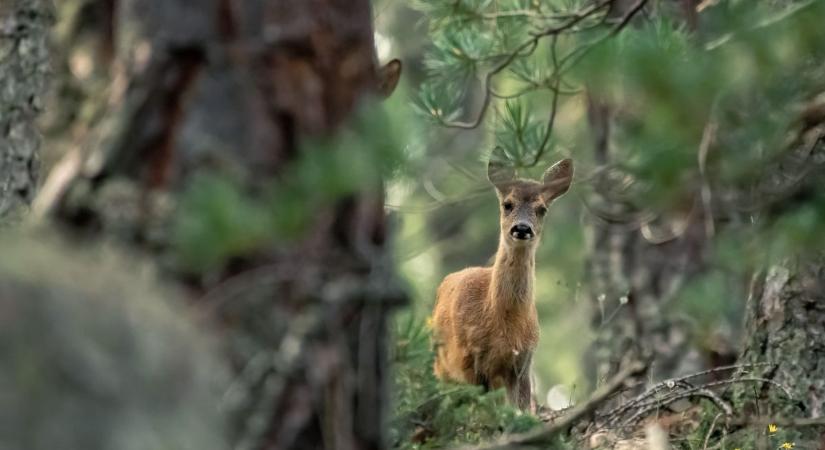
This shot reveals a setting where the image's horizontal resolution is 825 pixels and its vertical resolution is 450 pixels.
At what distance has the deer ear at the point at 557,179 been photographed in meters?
9.82

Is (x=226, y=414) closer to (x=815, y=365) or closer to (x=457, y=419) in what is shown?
(x=457, y=419)

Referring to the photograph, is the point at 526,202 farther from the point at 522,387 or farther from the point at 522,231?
the point at 522,387

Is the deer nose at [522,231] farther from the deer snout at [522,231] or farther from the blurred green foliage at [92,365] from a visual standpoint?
the blurred green foliage at [92,365]

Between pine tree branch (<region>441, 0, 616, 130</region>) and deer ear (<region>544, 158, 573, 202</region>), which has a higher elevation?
deer ear (<region>544, 158, 573, 202</region>)

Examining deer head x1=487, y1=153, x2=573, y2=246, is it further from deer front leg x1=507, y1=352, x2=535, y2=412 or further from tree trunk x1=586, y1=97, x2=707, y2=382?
deer front leg x1=507, y1=352, x2=535, y2=412

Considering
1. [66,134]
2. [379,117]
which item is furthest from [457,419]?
[379,117]

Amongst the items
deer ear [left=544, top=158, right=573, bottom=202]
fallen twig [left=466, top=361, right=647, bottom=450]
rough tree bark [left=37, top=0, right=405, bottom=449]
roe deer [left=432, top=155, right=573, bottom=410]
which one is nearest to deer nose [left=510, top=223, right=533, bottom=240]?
roe deer [left=432, top=155, right=573, bottom=410]

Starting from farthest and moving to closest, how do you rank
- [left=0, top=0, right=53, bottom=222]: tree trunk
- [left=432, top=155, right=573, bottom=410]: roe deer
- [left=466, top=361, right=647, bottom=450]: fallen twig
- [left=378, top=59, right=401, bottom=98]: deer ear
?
[left=432, top=155, right=573, bottom=410]: roe deer < [left=378, top=59, right=401, bottom=98]: deer ear < [left=0, top=0, right=53, bottom=222]: tree trunk < [left=466, top=361, right=647, bottom=450]: fallen twig

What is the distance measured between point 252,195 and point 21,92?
1.80m

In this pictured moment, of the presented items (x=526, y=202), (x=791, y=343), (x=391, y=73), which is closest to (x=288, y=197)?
(x=391, y=73)

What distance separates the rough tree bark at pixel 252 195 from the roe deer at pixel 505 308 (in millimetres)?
5477

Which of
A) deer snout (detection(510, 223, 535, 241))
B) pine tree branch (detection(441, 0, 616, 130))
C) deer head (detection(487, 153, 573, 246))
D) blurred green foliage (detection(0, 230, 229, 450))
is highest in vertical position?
deer head (detection(487, 153, 573, 246))

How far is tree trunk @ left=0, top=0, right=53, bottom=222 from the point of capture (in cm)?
533

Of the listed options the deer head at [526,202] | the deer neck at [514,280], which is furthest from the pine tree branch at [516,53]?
the deer neck at [514,280]
